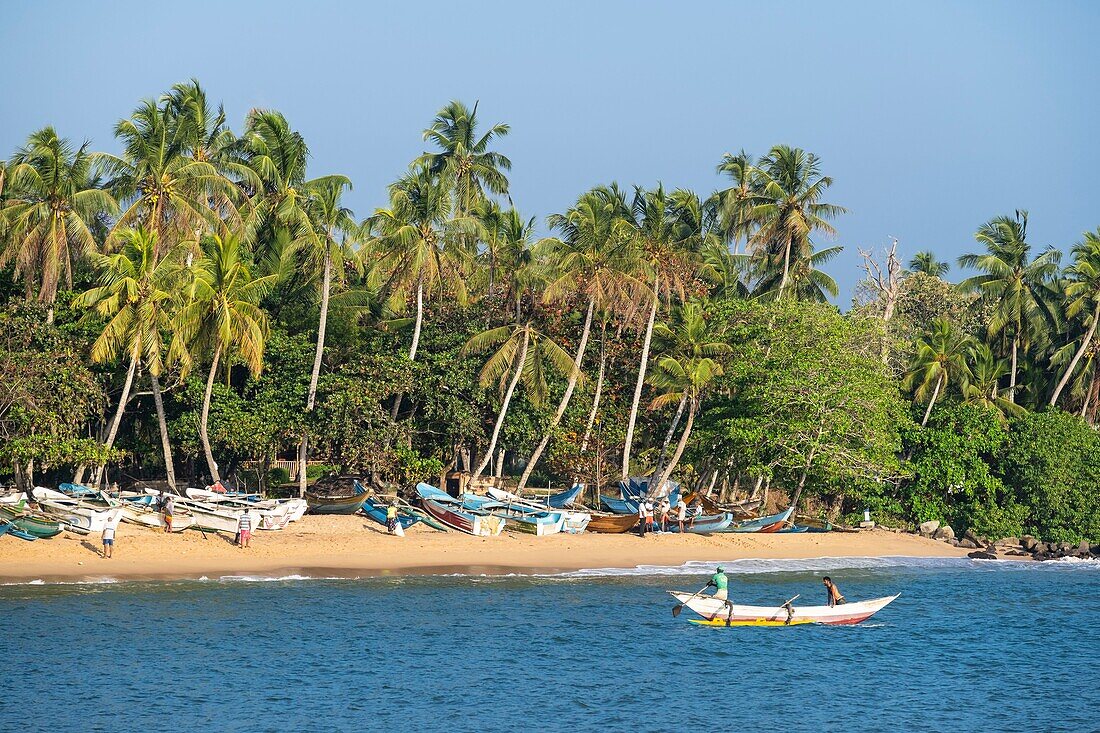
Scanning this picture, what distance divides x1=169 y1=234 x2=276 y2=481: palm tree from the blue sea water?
871 centimetres

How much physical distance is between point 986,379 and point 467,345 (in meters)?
24.6

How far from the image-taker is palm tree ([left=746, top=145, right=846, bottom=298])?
55062mm

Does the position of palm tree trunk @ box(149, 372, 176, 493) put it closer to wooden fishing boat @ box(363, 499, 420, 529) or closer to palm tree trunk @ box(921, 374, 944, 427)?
wooden fishing boat @ box(363, 499, 420, 529)

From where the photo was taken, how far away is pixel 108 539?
112 ft

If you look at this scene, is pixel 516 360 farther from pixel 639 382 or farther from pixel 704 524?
pixel 704 524

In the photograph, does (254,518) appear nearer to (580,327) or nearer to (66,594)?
(66,594)

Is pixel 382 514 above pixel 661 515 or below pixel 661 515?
below

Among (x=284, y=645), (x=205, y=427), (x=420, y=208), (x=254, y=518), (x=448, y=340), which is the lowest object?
(x=284, y=645)

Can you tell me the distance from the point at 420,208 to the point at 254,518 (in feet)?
44.2

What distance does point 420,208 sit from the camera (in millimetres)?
44719

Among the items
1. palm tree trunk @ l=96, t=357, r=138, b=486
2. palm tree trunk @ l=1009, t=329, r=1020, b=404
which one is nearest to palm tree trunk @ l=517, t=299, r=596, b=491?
palm tree trunk @ l=96, t=357, r=138, b=486

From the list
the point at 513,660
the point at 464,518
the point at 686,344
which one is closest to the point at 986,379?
the point at 686,344

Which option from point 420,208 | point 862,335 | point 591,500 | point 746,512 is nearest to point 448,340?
point 420,208

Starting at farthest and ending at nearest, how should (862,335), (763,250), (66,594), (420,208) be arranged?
1. (763,250)
2. (862,335)
3. (420,208)
4. (66,594)
